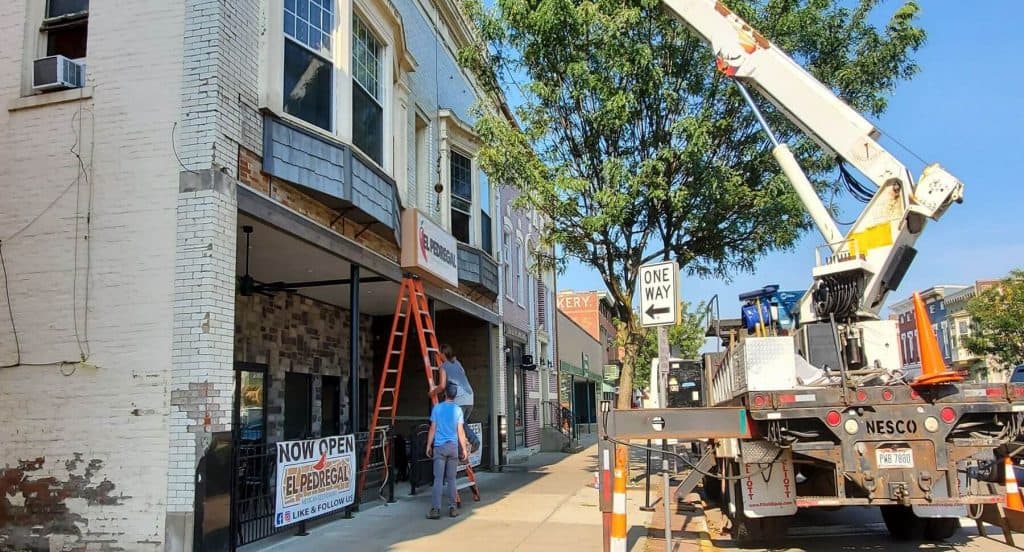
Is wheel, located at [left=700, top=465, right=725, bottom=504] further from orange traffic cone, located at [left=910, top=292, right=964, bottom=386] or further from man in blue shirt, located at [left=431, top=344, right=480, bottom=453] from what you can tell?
orange traffic cone, located at [left=910, top=292, right=964, bottom=386]

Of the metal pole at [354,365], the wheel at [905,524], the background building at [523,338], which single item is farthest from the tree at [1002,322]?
the metal pole at [354,365]

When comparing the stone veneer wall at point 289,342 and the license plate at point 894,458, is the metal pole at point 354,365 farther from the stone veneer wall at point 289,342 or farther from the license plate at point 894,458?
the license plate at point 894,458

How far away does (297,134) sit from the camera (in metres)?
8.77

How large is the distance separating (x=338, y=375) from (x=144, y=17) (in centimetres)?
864

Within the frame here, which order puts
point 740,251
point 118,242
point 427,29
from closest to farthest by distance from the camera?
point 118,242 → point 740,251 → point 427,29

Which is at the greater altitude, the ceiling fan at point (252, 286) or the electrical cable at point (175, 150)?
the electrical cable at point (175, 150)

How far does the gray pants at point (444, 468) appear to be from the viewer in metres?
9.85

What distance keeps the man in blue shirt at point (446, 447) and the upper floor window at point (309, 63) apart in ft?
13.1

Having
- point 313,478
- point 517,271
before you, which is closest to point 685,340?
point 517,271

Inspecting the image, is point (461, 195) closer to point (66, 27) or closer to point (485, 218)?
point (485, 218)

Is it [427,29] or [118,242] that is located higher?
[427,29]

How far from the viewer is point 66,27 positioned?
→ 829 centimetres

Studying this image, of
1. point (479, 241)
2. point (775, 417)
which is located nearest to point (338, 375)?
point (479, 241)

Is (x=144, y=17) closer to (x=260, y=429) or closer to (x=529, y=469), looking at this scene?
(x=260, y=429)
